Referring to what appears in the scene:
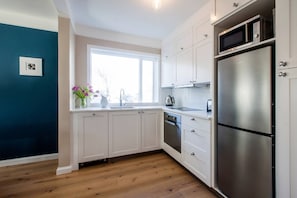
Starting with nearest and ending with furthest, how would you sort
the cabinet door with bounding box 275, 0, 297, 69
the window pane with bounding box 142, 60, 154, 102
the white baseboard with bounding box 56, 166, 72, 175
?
the cabinet door with bounding box 275, 0, 297, 69
the white baseboard with bounding box 56, 166, 72, 175
the window pane with bounding box 142, 60, 154, 102

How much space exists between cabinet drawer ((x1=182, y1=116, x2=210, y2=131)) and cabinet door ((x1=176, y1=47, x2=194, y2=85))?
0.68 m

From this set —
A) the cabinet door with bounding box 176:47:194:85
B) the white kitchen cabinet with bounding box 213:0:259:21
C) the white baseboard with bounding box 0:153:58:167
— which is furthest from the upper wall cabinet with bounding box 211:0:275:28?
the white baseboard with bounding box 0:153:58:167

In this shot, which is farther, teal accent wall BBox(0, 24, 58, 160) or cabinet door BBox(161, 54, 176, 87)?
cabinet door BBox(161, 54, 176, 87)

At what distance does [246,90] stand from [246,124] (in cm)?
31

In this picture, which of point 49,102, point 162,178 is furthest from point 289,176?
point 49,102

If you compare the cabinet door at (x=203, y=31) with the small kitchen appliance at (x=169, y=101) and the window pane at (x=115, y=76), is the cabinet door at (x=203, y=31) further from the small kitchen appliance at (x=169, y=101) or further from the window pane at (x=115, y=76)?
the window pane at (x=115, y=76)

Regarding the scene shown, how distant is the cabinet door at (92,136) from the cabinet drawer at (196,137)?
1.36 m

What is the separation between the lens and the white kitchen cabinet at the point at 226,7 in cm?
140

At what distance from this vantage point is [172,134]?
8.70ft

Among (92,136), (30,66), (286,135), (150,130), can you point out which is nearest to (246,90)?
(286,135)

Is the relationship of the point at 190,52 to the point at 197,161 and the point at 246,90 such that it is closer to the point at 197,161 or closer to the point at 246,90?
the point at 246,90

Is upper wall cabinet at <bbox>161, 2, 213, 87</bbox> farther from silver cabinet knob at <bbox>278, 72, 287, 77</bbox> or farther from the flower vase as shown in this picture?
the flower vase

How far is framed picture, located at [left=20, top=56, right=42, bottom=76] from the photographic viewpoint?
255 centimetres

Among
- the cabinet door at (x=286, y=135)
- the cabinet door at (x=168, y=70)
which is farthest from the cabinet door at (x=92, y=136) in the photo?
the cabinet door at (x=286, y=135)
